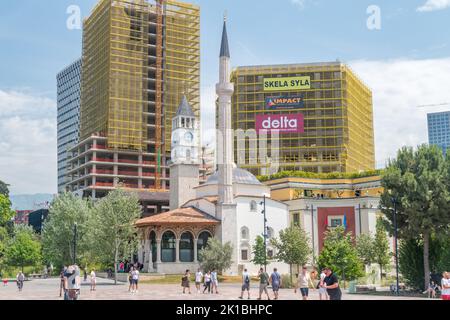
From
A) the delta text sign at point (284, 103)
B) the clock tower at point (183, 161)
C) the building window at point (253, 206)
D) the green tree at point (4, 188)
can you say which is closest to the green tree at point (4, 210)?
the clock tower at point (183, 161)

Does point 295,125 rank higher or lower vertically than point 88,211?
higher

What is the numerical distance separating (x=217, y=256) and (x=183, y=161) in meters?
21.6

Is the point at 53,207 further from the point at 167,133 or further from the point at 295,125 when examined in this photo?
the point at 167,133

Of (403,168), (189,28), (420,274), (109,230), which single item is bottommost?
(420,274)

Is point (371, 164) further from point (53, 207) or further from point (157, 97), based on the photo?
point (53, 207)

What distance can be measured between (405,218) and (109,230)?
27.1 m

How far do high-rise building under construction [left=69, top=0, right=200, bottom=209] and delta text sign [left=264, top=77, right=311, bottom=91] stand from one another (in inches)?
1154

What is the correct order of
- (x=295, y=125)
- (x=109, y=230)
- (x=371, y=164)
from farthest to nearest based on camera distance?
(x=371, y=164), (x=295, y=125), (x=109, y=230)

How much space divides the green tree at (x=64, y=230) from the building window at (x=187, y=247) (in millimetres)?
10791

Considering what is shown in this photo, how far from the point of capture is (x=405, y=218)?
39.9 meters
